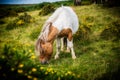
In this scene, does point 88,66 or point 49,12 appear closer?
point 88,66

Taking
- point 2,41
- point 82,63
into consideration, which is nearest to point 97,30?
point 82,63

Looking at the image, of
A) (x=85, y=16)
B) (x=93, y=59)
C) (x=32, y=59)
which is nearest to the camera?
(x=32, y=59)

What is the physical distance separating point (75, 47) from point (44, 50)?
2.55ft

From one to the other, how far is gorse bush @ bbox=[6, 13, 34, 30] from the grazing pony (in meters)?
0.39

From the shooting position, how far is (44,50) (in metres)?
5.28

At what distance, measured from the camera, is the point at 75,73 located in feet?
17.5

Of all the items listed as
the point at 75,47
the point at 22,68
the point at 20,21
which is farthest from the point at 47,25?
the point at 22,68

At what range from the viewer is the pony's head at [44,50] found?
5.26 meters

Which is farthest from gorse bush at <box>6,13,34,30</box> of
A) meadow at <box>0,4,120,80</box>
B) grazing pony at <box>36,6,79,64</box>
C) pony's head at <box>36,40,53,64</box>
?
pony's head at <box>36,40,53,64</box>

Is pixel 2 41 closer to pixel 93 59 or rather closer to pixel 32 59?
pixel 32 59

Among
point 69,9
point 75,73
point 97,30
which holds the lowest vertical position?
point 75,73

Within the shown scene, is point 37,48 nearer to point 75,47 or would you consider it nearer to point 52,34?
point 52,34

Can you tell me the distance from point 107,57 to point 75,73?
2.12ft

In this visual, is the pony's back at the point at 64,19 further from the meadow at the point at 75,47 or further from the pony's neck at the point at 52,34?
the meadow at the point at 75,47
